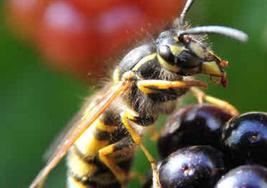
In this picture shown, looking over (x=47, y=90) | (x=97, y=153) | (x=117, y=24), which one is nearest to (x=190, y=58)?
(x=97, y=153)

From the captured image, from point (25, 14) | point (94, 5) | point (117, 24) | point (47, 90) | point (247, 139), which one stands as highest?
point (25, 14)

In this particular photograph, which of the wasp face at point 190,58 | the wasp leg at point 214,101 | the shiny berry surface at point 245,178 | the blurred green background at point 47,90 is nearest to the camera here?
the shiny berry surface at point 245,178

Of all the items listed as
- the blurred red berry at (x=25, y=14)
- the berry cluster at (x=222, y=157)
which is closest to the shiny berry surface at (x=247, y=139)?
the berry cluster at (x=222, y=157)

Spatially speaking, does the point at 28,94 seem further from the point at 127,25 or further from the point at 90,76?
the point at 90,76

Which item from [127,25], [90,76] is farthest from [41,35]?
[90,76]

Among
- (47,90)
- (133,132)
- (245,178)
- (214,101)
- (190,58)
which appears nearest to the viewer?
(245,178)

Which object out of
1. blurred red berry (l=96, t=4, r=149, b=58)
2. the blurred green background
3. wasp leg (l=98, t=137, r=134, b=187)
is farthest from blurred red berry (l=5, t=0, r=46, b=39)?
wasp leg (l=98, t=137, r=134, b=187)

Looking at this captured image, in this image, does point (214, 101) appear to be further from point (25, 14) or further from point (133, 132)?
point (25, 14)

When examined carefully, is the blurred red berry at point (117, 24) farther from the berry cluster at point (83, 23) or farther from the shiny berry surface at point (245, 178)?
the shiny berry surface at point (245, 178)
